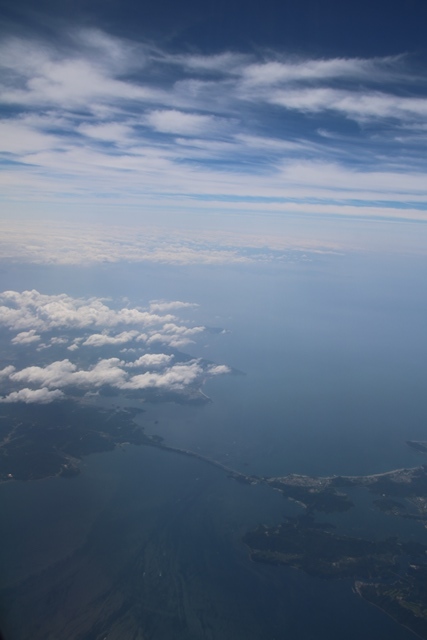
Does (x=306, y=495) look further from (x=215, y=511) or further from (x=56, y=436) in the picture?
(x=56, y=436)

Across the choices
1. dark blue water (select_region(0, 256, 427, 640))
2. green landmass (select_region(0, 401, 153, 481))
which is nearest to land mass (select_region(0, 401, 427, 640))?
green landmass (select_region(0, 401, 153, 481))

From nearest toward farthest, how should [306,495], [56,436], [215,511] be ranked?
[215,511]
[306,495]
[56,436]

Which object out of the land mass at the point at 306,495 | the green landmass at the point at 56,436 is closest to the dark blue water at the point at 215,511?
the land mass at the point at 306,495

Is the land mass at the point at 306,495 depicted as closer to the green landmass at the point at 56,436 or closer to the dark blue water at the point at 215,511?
the green landmass at the point at 56,436

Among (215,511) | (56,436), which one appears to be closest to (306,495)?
(215,511)

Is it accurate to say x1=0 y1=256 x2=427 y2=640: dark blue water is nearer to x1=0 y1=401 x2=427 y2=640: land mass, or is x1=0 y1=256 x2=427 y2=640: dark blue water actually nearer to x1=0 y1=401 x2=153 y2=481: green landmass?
x1=0 y1=401 x2=427 y2=640: land mass

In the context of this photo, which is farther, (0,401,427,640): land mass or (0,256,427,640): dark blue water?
(0,401,427,640): land mass

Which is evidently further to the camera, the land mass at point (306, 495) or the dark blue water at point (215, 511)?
the land mass at point (306, 495)

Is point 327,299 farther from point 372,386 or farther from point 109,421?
point 109,421
